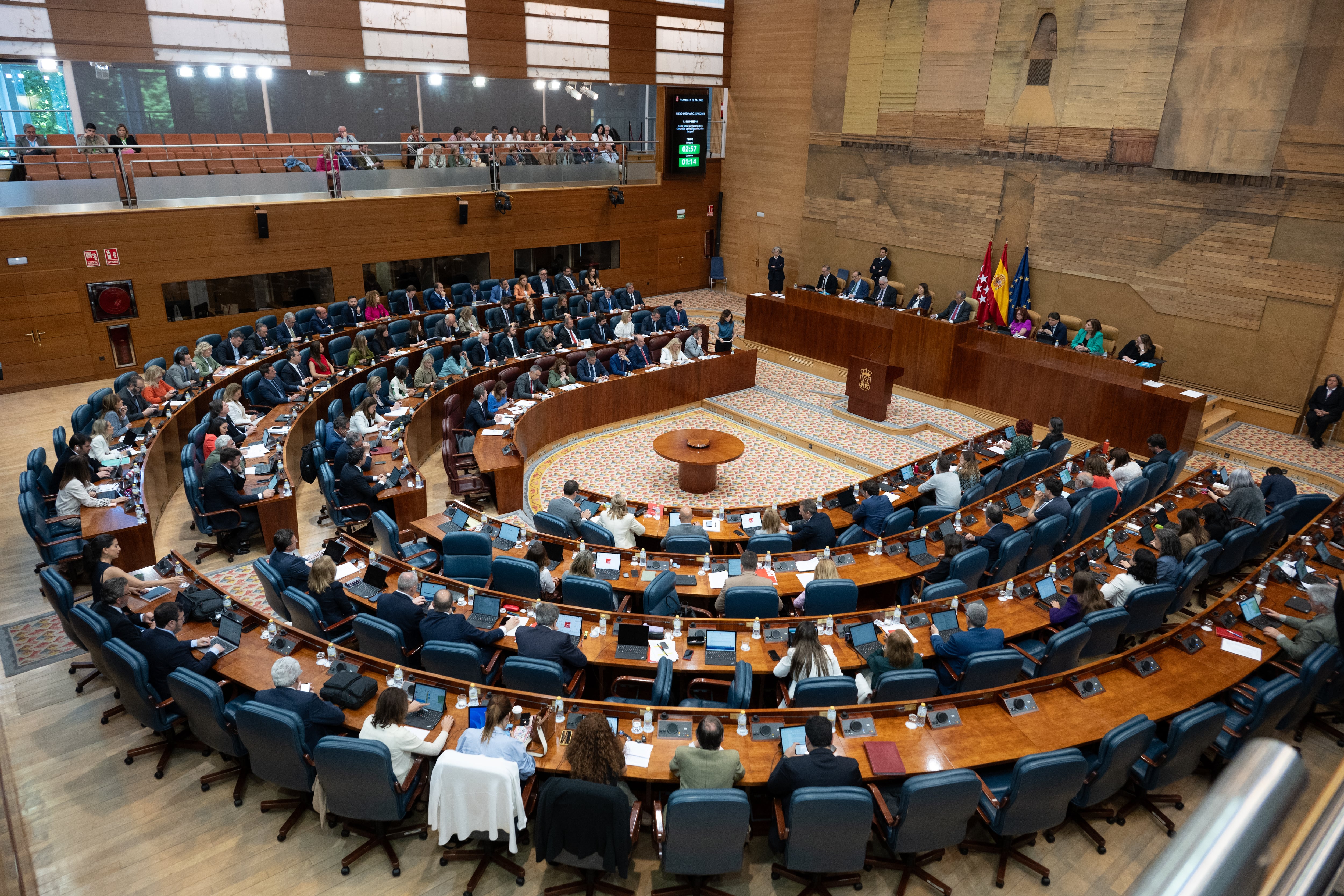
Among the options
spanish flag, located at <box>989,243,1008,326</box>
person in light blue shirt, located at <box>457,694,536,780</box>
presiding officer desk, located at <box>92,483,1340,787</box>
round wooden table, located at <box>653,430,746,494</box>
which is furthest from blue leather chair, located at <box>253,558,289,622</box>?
spanish flag, located at <box>989,243,1008,326</box>

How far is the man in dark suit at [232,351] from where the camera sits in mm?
12734

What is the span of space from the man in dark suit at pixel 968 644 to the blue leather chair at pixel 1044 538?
2.29 metres

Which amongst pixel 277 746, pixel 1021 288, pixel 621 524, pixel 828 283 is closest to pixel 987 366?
pixel 1021 288

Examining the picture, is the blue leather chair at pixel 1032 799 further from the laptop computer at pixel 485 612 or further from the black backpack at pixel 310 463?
the black backpack at pixel 310 463

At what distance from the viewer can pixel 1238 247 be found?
1375 cm

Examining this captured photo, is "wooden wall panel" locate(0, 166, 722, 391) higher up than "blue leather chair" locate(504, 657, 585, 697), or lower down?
higher up

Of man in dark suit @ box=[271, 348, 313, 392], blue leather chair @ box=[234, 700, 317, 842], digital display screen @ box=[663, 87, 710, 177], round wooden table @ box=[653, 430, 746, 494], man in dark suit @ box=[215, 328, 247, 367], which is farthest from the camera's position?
digital display screen @ box=[663, 87, 710, 177]

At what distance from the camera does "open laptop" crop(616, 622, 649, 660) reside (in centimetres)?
655

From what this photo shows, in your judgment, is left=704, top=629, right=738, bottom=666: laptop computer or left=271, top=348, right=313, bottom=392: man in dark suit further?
left=271, top=348, right=313, bottom=392: man in dark suit

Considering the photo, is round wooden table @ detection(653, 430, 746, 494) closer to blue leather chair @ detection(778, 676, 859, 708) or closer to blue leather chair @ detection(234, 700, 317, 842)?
blue leather chair @ detection(778, 676, 859, 708)

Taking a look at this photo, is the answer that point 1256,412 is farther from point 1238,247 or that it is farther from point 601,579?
point 601,579

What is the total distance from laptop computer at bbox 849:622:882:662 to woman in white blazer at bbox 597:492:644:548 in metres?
2.68

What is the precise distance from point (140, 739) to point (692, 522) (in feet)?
17.2

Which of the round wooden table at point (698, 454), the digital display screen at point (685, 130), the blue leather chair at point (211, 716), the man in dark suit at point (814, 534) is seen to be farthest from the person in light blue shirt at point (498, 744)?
the digital display screen at point (685, 130)
